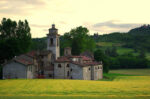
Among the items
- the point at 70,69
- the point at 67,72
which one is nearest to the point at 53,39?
the point at 70,69

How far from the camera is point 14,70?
68.9m

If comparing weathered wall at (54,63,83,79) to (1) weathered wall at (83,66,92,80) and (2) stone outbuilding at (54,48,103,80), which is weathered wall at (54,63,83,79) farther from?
(1) weathered wall at (83,66,92,80)

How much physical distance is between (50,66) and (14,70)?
448 inches

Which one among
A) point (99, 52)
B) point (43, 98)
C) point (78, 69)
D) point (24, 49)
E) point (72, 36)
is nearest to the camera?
point (43, 98)

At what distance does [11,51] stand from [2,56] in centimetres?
334

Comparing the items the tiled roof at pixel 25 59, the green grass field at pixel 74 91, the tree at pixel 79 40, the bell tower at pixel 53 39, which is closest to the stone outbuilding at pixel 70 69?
the bell tower at pixel 53 39

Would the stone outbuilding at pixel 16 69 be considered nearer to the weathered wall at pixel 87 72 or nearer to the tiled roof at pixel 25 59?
the tiled roof at pixel 25 59

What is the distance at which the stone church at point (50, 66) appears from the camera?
68.8m

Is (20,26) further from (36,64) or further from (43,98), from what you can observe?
(43,98)

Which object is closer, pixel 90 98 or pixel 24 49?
pixel 90 98

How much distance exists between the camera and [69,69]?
72.7 metres

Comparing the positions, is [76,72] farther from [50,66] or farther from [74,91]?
[74,91]

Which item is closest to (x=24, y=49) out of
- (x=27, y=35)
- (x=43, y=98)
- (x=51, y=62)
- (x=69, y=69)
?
(x=27, y=35)

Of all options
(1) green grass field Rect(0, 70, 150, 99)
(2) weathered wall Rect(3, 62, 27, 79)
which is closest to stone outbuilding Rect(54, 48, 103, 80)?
(2) weathered wall Rect(3, 62, 27, 79)
